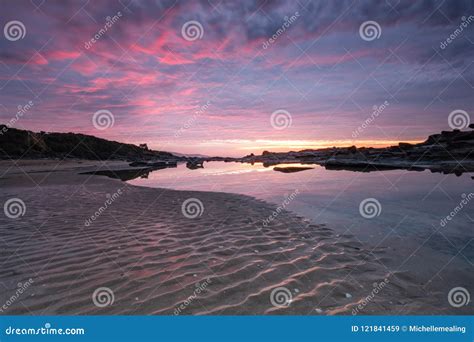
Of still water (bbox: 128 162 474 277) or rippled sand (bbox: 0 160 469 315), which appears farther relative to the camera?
still water (bbox: 128 162 474 277)

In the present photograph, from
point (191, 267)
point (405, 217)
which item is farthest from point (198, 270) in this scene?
point (405, 217)

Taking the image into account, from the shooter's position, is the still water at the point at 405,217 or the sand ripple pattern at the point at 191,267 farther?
the still water at the point at 405,217

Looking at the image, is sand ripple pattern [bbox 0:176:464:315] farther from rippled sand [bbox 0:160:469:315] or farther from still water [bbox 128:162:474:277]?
still water [bbox 128:162:474:277]

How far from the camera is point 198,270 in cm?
612

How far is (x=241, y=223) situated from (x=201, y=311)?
568 cm

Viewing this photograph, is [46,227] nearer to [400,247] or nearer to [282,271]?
[282,271]

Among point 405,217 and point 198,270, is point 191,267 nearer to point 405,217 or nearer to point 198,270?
point 198,270

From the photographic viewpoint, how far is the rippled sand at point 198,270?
15.8 ft

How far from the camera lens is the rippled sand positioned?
4816mm

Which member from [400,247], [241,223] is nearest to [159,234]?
[241,223]

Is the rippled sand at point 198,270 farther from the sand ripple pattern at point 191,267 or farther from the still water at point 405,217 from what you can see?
the still water at point 405,217

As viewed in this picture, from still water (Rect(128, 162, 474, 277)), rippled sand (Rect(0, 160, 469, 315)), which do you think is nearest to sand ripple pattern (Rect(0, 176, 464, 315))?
rippled sand (Rect(0, 160, 469, 315))

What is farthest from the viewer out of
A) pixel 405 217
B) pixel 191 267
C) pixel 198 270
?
pixel 405 217

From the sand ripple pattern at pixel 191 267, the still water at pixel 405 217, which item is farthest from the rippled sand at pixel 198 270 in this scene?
the still water at pixel 405 217
